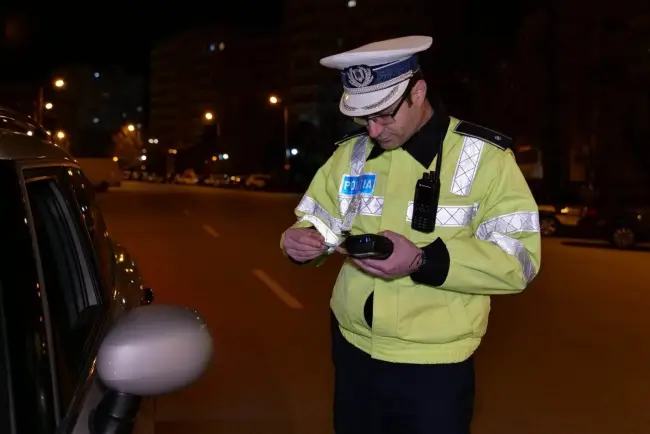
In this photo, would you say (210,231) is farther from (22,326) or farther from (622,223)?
(22,326)

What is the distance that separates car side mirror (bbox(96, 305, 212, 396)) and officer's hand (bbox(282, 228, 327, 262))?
850mm

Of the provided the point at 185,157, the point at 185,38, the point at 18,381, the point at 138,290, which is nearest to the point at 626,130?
the point at 138,290

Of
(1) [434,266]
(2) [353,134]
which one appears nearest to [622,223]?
(2) [353,134]

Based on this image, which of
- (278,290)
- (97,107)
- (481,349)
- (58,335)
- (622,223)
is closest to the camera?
(58,335)

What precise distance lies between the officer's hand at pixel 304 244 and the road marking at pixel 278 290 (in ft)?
21.4

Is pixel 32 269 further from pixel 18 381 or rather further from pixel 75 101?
pixel 75 101

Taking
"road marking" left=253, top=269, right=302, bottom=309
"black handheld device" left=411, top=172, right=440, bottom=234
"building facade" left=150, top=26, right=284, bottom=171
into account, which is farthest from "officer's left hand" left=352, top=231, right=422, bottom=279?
"building facade" left=150, top=26, right=284, bottom=171

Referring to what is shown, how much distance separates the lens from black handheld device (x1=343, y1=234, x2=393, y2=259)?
2.36m

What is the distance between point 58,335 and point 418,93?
1.31 metres

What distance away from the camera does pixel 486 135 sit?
265 cm

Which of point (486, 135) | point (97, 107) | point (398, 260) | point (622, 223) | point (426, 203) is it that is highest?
point (97, 107)

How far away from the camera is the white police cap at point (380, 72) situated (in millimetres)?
2588

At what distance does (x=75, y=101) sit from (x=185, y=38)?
51.0 meters

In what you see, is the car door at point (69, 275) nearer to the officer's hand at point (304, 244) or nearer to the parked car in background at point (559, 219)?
the officer's hand at point (304, 244)
